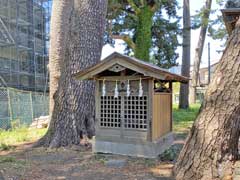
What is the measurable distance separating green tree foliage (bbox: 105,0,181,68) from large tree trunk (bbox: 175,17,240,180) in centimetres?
1303

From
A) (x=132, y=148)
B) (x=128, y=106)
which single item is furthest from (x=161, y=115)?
(x=132, y=148)

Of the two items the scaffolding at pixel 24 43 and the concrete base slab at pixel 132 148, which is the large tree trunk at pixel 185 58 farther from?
the concrete base slab at pixel 132 148

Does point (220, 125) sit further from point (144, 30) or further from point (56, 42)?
point (144, 30)

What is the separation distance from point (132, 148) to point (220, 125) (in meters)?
A: 3.22

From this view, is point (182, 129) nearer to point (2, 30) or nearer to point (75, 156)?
point (75, 156)

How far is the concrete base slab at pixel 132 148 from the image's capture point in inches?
231

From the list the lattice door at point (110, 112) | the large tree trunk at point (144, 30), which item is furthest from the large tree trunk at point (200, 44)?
the lattice door at point (110, 112)

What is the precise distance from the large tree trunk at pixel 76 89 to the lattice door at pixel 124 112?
1.06m

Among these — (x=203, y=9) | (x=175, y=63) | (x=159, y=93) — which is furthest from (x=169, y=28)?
(x=159, y=93)

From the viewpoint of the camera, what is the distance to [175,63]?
62.5 ft

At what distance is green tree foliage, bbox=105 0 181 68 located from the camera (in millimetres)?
16359

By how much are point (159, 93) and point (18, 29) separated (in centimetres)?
1651

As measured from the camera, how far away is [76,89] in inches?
283

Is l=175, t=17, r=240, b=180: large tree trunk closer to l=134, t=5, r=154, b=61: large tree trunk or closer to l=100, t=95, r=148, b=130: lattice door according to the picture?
l=100, t=95, r=148, b=130: lattice door
